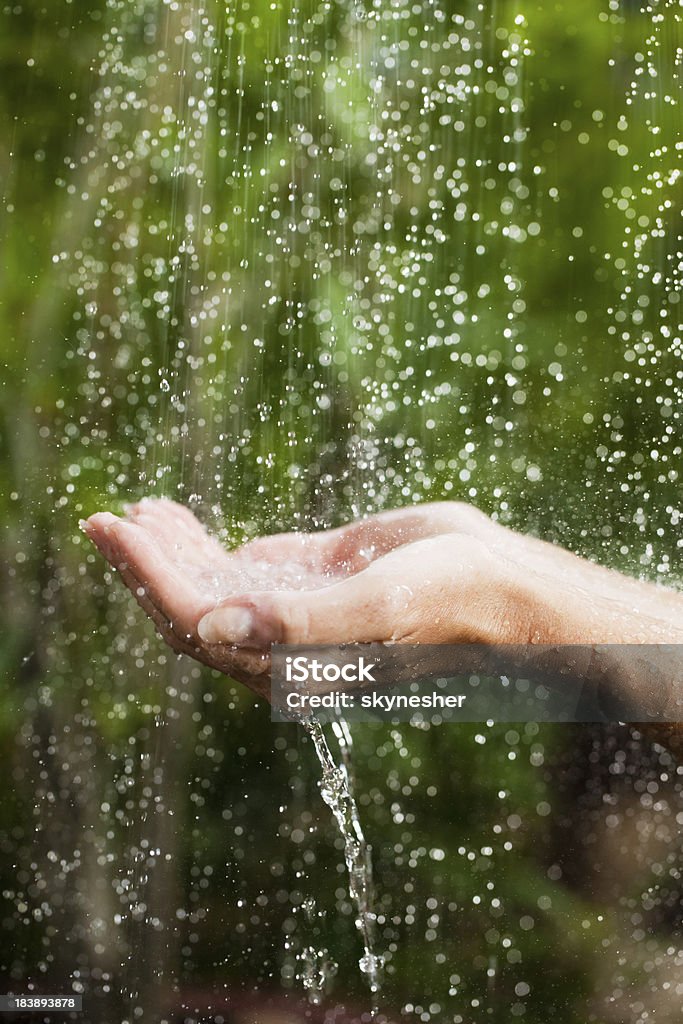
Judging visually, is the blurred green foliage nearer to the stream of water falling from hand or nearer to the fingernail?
the stream of water falling from hand

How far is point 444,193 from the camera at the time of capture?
4.50ft

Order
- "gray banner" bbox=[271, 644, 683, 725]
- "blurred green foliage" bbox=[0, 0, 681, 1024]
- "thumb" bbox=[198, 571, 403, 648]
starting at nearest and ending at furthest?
1. "thumb" bbox=[198, 571, 403, 648]
2. "gray banner" bbox=[271, 644, 683, 725]
3. "blurred green foliage" bbox=[0, 0, 681, 1024]

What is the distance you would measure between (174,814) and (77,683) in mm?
233

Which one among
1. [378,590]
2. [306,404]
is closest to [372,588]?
[378,590]

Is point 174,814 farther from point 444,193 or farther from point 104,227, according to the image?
A: point 444,193

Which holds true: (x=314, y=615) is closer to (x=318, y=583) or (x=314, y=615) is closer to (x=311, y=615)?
(x=311, y=615)

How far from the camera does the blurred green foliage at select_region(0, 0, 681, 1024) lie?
1334mm

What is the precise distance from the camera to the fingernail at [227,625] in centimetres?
80

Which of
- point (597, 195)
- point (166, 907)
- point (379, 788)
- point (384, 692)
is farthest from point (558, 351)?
point (166, 907)

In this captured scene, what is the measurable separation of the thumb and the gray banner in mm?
20

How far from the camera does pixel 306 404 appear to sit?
53.7 inches

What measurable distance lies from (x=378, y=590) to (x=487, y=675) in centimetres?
26

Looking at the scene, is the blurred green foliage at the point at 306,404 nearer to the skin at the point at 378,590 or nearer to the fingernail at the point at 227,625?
the skin at the point at 378,590

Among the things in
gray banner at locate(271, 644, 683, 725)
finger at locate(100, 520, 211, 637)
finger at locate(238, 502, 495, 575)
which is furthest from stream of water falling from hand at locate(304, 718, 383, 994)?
finger at locate(100, 520, 211, 637)
